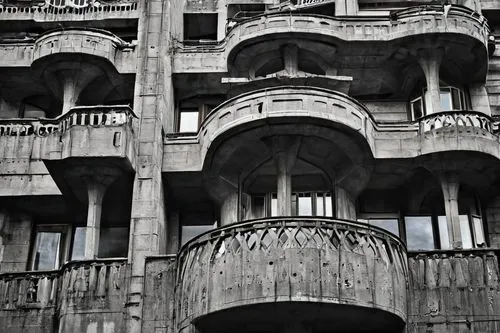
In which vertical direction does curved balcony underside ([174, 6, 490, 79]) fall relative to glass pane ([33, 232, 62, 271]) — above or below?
above

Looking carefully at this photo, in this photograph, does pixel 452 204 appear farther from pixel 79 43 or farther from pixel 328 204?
pixel 79 43

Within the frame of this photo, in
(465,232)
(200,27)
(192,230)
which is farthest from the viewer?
(200,27)

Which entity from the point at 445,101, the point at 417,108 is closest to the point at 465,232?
the point at 417,108

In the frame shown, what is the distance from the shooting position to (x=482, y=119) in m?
25.1

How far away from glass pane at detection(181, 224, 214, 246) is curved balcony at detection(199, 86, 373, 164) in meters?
3.42

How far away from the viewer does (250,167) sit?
24.7 m

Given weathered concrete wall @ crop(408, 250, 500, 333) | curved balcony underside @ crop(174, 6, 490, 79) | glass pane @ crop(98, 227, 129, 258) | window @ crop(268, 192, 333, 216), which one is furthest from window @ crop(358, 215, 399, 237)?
glass pane @ crop(98, 227, 129, 258)

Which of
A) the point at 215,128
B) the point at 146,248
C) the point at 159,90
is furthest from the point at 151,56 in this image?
the point at 146,248

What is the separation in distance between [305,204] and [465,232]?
17.4 feet

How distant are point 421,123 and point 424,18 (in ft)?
13.0

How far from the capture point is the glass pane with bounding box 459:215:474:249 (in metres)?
25.5

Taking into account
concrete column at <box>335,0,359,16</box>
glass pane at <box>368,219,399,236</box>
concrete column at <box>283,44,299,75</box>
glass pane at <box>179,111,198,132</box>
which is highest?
concrete column at <box>335,0,359,16</box>

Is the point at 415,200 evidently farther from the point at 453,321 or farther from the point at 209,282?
the point at 209,282

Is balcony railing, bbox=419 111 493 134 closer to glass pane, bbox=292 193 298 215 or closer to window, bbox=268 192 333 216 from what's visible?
window, bbox=268 192 333 216
